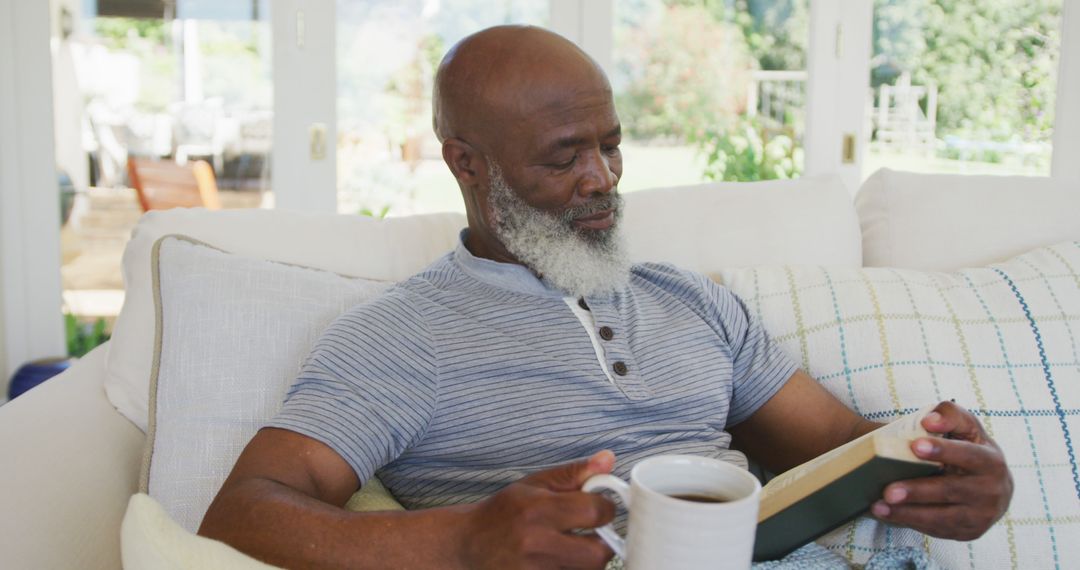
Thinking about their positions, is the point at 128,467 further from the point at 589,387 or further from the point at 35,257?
the point at 35,257

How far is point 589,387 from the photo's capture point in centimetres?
127

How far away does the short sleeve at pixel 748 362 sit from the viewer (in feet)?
4.61

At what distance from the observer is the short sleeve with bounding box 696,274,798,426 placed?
1.40 meters

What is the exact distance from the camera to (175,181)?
10.5 feet

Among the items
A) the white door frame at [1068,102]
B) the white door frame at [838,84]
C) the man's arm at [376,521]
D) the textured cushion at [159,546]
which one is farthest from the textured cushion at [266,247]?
the white door frame at [1068,102]

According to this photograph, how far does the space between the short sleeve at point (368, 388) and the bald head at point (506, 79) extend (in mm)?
292

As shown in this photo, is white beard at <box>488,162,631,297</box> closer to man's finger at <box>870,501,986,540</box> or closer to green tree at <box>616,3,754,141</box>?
man's finger at <box>870,501,986,540</box>

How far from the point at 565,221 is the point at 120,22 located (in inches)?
92.6

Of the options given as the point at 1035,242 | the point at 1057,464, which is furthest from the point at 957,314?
the point at 1035,242

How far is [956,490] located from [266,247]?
1072 mm

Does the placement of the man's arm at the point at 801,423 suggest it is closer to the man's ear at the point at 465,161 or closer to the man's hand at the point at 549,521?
the man's ear at the point at 465,161

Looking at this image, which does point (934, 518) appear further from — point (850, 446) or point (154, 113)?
point (154, 113)

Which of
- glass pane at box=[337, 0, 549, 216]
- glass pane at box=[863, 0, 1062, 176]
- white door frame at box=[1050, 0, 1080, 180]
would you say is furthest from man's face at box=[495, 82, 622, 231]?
white door frame at box=[1050, 0, 1080, 180]

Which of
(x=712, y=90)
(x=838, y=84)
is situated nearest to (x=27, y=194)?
(x=712, y=90)
